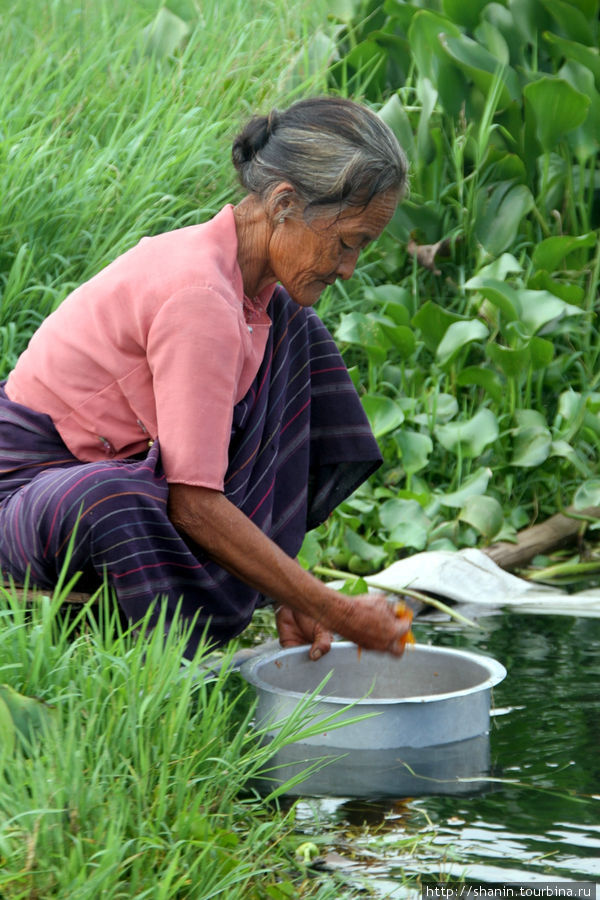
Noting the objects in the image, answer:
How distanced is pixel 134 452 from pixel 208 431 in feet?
0.91

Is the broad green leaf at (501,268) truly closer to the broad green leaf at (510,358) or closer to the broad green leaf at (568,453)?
the broad green leaf at (510,358)

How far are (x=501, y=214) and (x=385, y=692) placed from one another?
7.24ft

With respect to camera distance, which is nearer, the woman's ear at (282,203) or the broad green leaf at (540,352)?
the woman's ear at (282,203)

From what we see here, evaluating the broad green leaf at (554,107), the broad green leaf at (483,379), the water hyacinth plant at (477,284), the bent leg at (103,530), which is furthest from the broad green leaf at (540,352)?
the bent leg at (103,530)

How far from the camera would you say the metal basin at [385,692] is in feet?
7.11

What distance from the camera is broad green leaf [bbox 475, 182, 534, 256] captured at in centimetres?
424

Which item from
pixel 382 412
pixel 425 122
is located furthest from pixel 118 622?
pixel 425 122

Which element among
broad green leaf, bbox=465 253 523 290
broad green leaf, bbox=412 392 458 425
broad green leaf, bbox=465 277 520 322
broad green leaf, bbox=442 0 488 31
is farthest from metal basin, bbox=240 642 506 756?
broad green leaf, bbox=442 0 488 31

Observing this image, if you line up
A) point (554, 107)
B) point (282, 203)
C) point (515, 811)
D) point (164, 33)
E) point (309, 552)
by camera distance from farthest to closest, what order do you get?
1. point (164, 33)
2. point (554, 107)
3. point (309, 552)
4. point (282, 203)
5. point (515, 811)

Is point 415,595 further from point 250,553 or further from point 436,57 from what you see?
point 436,57

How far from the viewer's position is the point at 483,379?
154 inches

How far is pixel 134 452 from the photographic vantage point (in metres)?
2.33

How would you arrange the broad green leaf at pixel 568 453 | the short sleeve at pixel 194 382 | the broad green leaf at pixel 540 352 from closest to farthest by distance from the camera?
the short sleeve at pixel 194 382 < the broad green leaf at pixel 568 453 < the broad green leaf at pixel 540 352

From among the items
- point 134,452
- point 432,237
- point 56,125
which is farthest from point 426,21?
point 134,452
